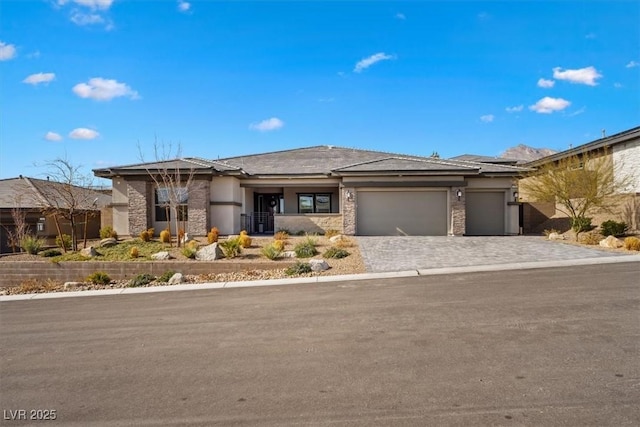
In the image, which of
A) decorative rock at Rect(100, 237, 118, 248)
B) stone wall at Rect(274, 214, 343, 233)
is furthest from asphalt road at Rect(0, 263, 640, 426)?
stone wall at Rect(274, 214, 343, 233)

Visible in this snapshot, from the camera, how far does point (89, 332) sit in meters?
7.52

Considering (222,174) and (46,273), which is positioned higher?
(222,174)

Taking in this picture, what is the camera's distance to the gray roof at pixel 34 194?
75.8 ft

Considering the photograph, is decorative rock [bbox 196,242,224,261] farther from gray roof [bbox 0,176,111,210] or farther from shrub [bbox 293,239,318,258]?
gray roof [bbox 0,176,111,210]

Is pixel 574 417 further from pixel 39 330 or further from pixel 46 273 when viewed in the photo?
pixel 46 273

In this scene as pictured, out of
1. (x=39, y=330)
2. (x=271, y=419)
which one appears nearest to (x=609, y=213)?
(x=271, y=419)

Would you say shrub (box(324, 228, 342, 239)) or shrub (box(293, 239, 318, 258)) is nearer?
shrub (box(293, 239, 318, 258))

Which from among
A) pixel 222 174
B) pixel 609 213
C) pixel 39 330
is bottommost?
pixel 39 330

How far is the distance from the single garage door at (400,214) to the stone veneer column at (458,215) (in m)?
0.76

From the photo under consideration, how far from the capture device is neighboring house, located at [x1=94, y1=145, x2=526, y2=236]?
70.6ft

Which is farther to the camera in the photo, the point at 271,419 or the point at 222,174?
the point at 222,174

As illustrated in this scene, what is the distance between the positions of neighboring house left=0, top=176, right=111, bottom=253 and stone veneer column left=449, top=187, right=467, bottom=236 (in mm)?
20118

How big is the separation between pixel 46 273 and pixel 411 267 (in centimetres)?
1396

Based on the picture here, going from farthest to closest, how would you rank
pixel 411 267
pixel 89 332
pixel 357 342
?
pixel 411 267
pixel 89 332
pixel 357 342
